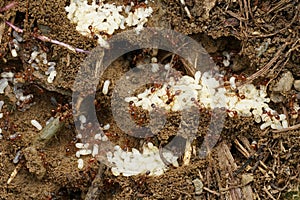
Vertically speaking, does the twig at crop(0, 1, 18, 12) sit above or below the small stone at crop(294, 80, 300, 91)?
above

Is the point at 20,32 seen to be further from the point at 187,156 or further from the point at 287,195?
the point at 287,195

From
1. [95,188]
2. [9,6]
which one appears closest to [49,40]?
[9,6]

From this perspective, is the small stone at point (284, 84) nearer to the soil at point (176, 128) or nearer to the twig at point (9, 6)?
the soil at point (176, 128)

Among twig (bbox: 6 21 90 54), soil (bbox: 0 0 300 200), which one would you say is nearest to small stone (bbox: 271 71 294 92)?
soil (bbox: 0 0 300 200)

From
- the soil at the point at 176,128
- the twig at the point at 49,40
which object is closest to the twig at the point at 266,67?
the soil at the point at 176,128

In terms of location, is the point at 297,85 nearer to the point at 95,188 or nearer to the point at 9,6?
the point at 95,188

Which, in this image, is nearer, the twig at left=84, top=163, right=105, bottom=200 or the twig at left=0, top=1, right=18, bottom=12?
the twig at left=84, top=163, right=105, bottom=200

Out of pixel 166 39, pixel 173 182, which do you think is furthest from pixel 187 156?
pixel 166 39

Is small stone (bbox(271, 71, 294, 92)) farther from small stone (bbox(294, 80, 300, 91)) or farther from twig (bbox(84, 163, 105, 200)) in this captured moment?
twig (bbox(84, 163, 105, 200))
